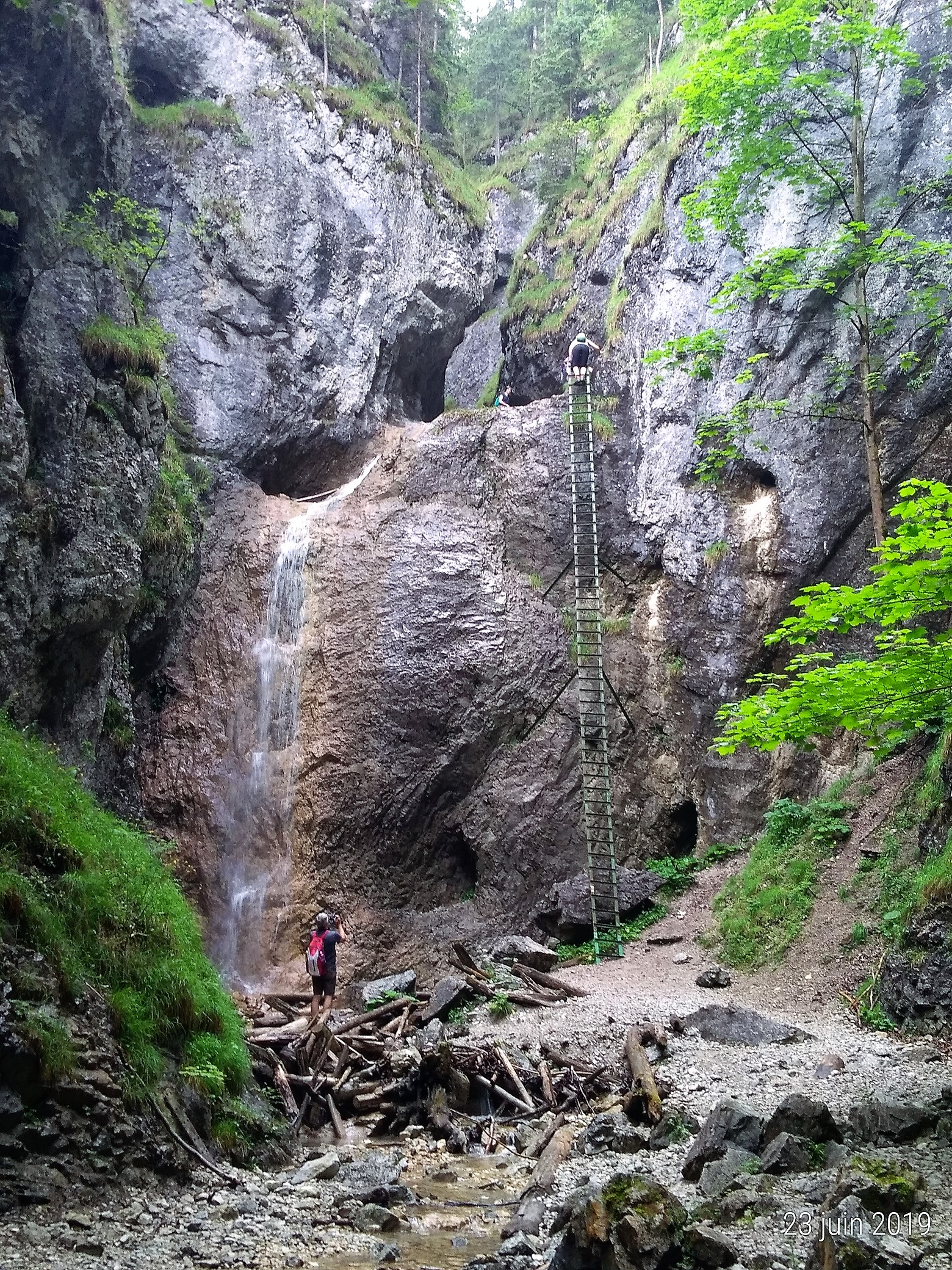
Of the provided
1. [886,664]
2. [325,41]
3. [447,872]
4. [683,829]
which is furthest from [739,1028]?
[325,41]

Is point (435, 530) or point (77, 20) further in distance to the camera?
point (435, 530)

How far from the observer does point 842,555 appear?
1623 cm

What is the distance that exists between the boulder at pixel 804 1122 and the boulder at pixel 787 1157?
0.16 m

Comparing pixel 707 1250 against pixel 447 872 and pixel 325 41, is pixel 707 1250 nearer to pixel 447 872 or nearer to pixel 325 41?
pixel 447 872

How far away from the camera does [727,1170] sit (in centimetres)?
605

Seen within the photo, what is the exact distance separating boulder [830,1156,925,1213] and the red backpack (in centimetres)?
742

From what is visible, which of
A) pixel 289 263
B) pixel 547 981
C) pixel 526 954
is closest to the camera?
pixel 547 981

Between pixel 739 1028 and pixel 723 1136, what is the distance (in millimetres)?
3310

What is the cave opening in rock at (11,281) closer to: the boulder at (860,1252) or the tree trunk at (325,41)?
the boulder at (860,1252)

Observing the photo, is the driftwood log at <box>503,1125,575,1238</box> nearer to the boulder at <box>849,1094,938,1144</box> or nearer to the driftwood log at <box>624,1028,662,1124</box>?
the driftwood log at <box>624,1028,662,1124</box>

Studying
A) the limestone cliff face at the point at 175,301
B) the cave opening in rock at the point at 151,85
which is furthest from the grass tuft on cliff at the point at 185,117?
the cave opening in rock at the point at 151,85

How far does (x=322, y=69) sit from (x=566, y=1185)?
1102 inches

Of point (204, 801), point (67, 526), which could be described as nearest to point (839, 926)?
point (204, 801)

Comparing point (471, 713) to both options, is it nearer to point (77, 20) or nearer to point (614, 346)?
point (614, 346)
